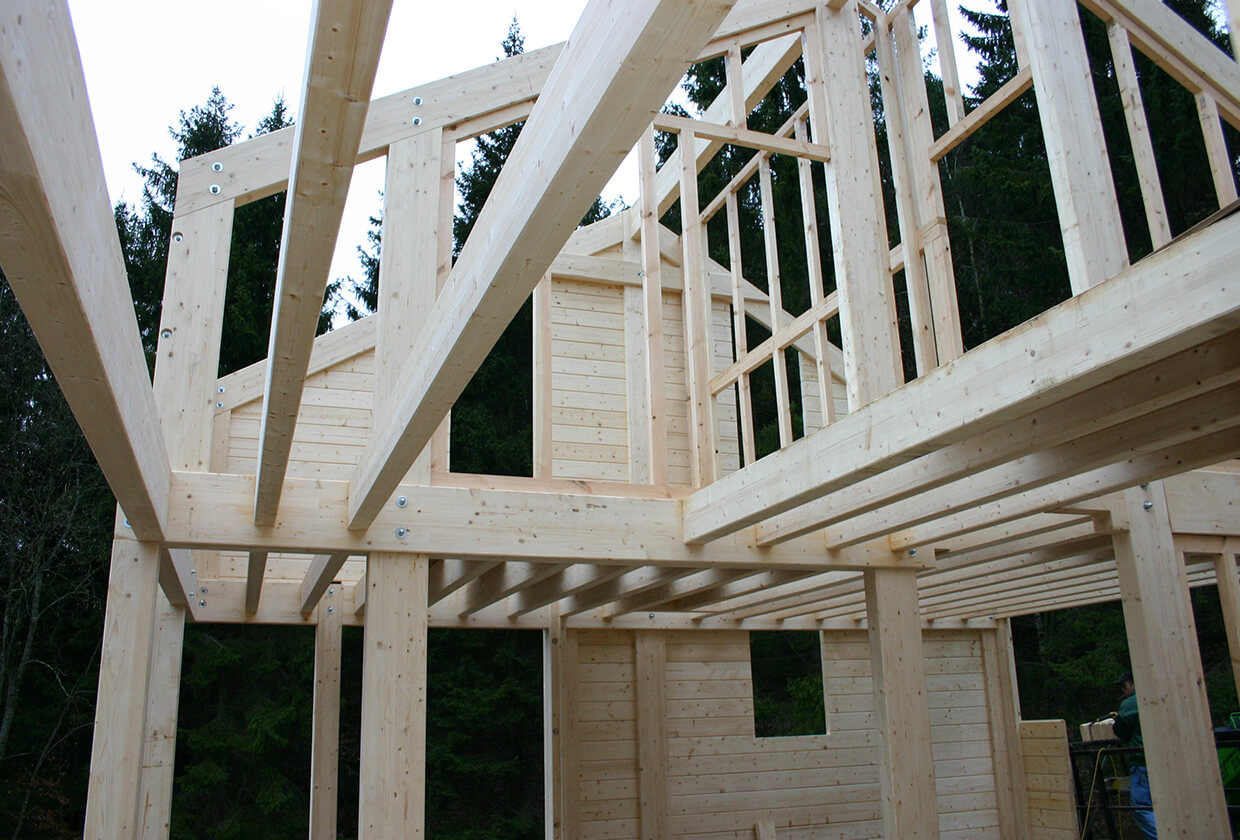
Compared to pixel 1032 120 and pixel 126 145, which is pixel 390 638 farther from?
pixel 126 145

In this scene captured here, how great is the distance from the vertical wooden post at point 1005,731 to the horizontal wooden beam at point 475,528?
244 inches

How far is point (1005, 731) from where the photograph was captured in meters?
10.9

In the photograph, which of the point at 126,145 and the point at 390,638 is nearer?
the point at 390,638

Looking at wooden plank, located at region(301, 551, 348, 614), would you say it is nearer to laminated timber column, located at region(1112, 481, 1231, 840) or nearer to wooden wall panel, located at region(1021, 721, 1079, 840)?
laminated timber column, located at region(1112, 481, 1231, 840)

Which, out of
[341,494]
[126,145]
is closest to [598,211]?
[341,494]

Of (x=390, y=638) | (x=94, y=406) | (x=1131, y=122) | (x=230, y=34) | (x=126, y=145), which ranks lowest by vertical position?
(x=390, y=638)

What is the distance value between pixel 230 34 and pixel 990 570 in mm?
20770

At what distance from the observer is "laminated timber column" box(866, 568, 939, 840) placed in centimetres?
533

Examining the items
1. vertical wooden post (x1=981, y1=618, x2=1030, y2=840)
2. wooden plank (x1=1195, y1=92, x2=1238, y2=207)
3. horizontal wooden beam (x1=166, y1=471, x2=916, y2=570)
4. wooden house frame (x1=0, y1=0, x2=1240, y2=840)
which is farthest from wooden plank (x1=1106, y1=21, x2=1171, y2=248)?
vertical wooden post (x1=981, y1=618, x2=1030, y2=840)

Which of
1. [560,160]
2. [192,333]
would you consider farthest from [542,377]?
[560,160]

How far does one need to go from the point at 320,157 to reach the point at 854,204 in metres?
4.44

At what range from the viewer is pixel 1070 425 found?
352 centimetres

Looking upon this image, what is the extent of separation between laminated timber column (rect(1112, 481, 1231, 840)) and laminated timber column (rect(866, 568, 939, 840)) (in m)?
1.18

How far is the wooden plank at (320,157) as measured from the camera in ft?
4.92
